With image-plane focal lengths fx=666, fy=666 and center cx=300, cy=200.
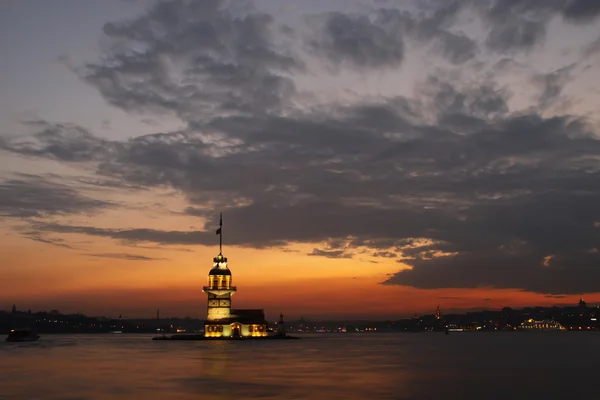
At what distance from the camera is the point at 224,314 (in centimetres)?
14925

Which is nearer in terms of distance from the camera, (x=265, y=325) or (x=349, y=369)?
(x=349, y=369)

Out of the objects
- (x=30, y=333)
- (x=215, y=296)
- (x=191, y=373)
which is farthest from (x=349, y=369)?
(x=30, y=333)

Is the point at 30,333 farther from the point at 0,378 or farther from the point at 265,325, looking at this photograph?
the point at 0,378

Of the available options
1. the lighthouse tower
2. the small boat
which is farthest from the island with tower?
the small boat

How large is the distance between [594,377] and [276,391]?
3245 cm

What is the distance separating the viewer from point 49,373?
216 ft

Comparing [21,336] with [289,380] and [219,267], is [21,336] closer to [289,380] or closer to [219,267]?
[219,267]

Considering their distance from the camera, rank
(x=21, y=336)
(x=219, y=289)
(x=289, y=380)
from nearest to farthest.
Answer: (x=289, y=380)
(x=219, y=289)
(x=21, y=336)

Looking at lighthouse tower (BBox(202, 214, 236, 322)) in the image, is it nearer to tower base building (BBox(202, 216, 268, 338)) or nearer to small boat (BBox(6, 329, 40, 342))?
tower base building (BBox(202, 216, 268, 338))

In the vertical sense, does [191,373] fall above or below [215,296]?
below

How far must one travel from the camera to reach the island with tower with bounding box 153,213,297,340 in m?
146

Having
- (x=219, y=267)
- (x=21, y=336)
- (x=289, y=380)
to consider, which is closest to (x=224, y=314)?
(x=219, y=267)

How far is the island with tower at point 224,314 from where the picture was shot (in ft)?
477

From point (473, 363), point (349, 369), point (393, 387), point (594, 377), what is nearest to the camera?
point (393, 387)
